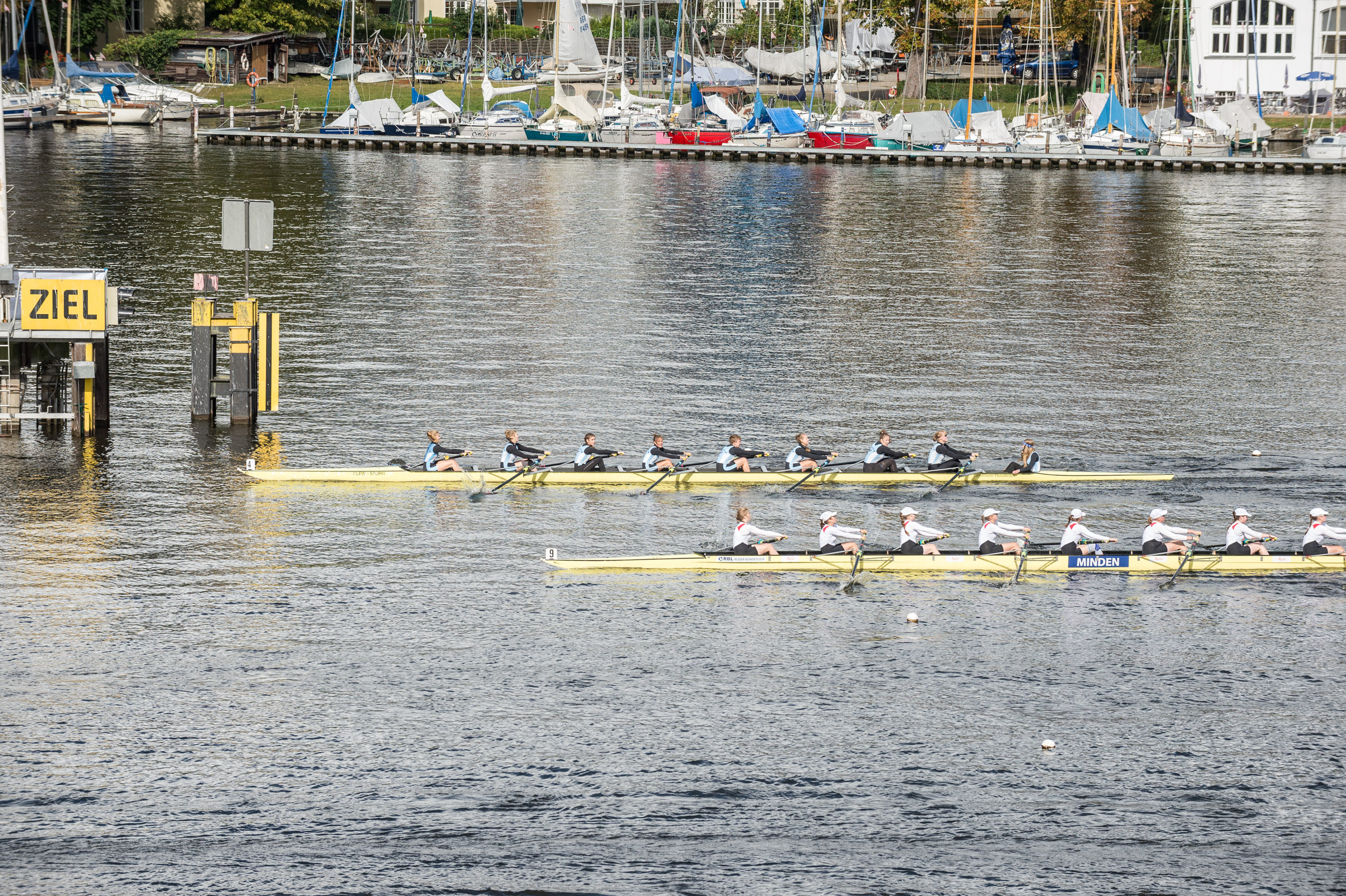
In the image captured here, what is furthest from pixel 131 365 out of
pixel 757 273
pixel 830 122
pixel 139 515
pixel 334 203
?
pixel 830 122

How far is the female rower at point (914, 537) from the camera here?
111ft

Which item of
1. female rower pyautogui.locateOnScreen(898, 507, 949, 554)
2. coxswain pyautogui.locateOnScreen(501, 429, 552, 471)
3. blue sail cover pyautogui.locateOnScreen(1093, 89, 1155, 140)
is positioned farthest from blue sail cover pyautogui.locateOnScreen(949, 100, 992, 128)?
female rower pyautogui.locateOnScreen(898, 507, 949, 554)

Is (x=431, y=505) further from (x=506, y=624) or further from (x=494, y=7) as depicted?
(x=494, y=7)

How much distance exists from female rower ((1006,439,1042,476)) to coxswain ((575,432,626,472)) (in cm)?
1030

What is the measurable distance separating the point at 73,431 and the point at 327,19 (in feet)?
387

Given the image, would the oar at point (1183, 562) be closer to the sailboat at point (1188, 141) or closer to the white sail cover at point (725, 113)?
the sailboat at point (1188, 141)

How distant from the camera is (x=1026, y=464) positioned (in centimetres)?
3969

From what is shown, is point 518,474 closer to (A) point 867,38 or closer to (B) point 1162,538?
(B) point 1162,538

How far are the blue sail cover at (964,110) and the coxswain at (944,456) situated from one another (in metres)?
96.7

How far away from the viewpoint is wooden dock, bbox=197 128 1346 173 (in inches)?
4843

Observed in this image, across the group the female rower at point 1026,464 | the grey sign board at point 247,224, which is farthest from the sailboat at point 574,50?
the female rower at point 1026,464

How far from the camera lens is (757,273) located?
74125 mm

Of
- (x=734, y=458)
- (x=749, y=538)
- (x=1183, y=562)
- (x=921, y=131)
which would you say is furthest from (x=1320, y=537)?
(x=921, y=131)

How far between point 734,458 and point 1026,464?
7.59 metres
